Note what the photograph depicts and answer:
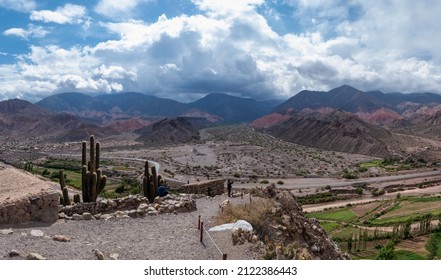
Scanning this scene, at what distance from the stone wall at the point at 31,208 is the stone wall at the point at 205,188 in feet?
42.7

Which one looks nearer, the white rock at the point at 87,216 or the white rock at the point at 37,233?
the white rock at the point at 37,233

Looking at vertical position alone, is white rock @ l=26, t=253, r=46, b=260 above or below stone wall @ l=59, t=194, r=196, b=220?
above

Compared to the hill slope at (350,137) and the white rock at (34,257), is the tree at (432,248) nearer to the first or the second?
the white rock at (34,257)

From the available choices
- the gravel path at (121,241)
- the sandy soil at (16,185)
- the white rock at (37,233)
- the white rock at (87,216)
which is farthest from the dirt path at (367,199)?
the white rock at (37,233)

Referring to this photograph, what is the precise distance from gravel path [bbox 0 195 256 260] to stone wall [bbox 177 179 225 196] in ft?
34.7

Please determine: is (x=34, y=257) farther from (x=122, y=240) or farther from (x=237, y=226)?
(x=237, y=226)

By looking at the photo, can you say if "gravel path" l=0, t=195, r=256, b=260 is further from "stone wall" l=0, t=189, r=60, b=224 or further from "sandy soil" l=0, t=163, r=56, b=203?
"sandy soil" l=0, t=163, r=56, b=203

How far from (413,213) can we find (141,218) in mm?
48530

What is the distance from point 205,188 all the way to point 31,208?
48.4 feet

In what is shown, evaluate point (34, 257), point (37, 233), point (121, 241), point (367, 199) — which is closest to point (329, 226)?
point (367, 199)

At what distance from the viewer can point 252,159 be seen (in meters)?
123

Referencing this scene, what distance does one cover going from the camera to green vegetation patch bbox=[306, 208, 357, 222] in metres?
56.8

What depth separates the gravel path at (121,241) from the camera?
41.4 feet

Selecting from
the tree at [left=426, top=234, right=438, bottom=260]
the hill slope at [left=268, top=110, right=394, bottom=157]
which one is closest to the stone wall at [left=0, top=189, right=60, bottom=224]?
the tree at [left=426, top=234, right=438, bottom=260]
